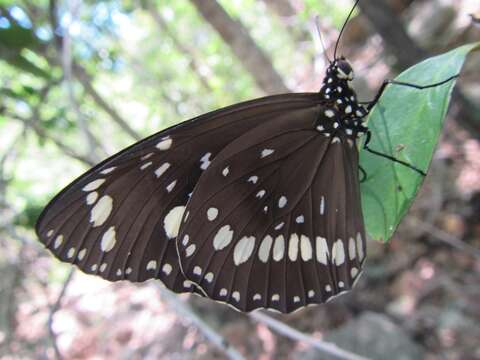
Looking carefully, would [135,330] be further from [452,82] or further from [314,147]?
[452,82]

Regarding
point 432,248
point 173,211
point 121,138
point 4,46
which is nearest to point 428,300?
point 432,248

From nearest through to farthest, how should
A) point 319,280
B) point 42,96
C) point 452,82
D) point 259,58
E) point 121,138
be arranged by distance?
point 452,82
point 319,280
point 42,96
point 259,58
point 121,138

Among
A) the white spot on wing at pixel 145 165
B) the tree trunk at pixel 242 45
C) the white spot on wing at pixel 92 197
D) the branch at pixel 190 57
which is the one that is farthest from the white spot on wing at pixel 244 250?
the branch at pixel 190 57

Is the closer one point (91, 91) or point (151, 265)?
point (151, 265)

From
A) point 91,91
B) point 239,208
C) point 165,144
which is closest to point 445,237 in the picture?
point 239,208

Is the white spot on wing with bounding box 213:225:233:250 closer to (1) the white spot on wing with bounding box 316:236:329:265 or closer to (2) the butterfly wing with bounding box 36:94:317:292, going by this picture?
(2) the butterfly wing with bounding box 36:94:317:292

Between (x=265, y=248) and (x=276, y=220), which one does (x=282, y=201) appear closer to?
(x=276, y=220)
